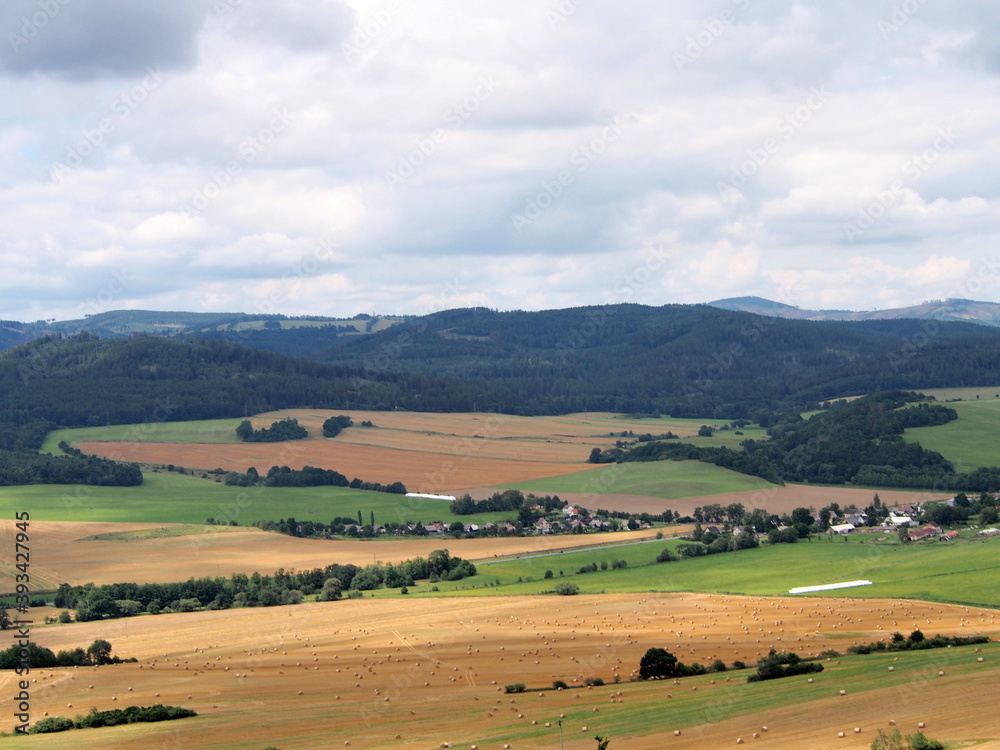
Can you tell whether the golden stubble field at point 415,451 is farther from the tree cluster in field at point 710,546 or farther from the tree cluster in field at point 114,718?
the tree cluster in field at point 114,718

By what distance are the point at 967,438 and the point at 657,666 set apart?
111 m

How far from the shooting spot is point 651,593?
70875 mm

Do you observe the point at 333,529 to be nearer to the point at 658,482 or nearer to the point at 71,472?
the point at 658,482

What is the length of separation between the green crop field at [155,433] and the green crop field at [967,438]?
326 ft

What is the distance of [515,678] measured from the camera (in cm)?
4734

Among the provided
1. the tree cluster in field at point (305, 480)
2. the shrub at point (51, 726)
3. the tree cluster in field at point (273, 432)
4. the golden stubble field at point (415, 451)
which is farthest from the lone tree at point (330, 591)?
the tree cluster in field at point (273, 432)

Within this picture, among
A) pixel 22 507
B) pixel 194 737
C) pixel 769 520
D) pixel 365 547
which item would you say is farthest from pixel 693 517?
pixel 194 737

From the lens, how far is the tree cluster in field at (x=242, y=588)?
73875 mm

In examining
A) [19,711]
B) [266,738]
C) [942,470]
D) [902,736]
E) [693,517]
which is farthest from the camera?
[942,470]

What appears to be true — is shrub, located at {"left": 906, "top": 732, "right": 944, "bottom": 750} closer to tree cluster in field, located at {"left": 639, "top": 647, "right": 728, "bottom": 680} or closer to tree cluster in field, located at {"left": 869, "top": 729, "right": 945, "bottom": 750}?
tree cluster in field, located at {"left": 869, "top": 729, "right": 945, "bottom": 750}

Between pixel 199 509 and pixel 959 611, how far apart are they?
270ft

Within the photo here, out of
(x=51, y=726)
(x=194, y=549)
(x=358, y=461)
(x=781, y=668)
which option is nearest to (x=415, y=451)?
(x=358, y=461)

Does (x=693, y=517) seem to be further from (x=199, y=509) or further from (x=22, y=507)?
(x=22, y=507)

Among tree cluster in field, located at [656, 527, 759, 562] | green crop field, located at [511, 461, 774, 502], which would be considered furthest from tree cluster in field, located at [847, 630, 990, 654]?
green crop field, located at [511, 461, 774, 502]
